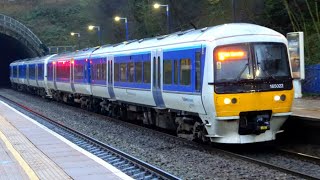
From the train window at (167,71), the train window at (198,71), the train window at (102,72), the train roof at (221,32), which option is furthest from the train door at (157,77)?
the train window at (102,72)

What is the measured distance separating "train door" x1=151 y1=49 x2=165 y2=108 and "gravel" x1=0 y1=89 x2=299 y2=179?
115 centimetres

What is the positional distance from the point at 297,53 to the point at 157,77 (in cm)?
723

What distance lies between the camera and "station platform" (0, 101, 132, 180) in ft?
29.0

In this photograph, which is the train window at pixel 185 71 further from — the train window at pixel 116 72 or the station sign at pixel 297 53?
the station sign at pixel 297 53

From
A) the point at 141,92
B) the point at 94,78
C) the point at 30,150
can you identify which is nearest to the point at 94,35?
the point at 94,78

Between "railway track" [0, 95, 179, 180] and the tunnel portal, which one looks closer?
"railway track" [0, 95, 179, 180]

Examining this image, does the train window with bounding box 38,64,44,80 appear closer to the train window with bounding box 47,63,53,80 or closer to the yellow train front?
the train window with bounding box 47,63,53,80

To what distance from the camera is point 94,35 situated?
228 feet

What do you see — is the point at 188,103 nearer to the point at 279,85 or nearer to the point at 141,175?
the point at 279,85

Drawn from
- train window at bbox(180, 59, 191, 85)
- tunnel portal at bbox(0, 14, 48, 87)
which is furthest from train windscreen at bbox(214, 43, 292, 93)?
tunnel portal at bbox(0, 14, 48, 87)

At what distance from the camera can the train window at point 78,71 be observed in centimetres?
2523

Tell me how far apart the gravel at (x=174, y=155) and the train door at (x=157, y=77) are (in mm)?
1154

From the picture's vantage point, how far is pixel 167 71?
1436 cm

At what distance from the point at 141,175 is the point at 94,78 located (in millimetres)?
13624
